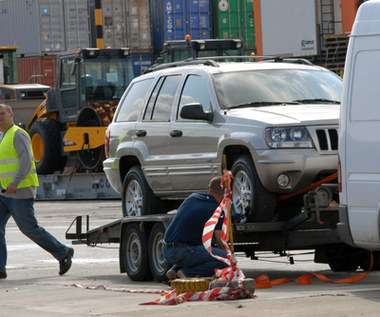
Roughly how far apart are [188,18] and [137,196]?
28694mm

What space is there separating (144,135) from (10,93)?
62.3ft

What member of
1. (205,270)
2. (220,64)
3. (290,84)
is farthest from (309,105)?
(205,270)

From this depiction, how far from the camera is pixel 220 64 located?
485 inches

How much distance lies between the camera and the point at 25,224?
41.7 ft

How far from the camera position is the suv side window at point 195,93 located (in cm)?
1195

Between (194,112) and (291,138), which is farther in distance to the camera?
(194,112)

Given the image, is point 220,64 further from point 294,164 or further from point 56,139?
point 56,139

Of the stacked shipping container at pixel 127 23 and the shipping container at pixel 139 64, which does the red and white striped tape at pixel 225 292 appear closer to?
the shipping container at pixel 139 64

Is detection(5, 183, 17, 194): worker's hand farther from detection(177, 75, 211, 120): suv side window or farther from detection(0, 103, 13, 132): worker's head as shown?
detection(177, 75, 211, 120): suv side window

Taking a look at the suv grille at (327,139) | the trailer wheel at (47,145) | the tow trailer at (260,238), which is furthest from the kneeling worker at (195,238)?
the trailer wheel at (47,145)

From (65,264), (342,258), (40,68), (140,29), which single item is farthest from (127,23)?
(342,258)

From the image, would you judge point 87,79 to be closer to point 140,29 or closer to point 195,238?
point 140,29

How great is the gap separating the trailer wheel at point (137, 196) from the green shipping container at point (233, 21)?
28.7m

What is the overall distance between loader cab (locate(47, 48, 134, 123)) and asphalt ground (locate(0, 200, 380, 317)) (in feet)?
40.1
